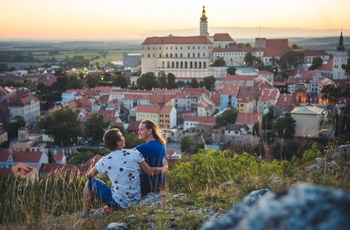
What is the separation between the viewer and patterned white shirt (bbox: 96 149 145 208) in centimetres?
310

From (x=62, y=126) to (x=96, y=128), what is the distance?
2.26 meters

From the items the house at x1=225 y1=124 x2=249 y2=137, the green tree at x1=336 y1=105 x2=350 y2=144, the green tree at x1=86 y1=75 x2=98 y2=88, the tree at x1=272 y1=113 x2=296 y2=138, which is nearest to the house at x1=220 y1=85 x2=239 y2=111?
the house at x1=225 y1=124 x2=249 y2=137

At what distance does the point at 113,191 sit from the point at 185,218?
81 centimetres

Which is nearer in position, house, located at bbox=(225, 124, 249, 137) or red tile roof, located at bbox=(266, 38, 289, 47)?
house, located at bbox=(225, 124, 249, 137)

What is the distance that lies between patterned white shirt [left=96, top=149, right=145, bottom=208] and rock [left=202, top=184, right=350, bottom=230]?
2.23 metres

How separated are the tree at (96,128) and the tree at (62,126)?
2.80 ft

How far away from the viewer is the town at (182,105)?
2184 centimetres

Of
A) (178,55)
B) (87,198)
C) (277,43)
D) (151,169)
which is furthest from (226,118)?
(277,43)

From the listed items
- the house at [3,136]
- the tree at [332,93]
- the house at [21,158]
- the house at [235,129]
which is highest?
the tree at [332,93]

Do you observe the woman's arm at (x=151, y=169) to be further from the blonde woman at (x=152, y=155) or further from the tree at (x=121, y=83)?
the tree at (x=121, y=83)

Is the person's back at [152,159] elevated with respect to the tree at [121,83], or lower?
elevated

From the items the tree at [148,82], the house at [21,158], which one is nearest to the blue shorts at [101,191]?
the house at [21,158]

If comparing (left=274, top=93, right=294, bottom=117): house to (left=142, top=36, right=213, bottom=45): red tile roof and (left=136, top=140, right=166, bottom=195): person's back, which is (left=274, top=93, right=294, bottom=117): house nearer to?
(left=142, top=36, right=213, bottom=45): red tile roof

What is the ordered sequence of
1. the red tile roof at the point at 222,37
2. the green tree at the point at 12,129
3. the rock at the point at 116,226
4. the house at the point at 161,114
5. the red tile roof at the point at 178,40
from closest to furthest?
the rock at the point at 116,226 < the green tree at the point at 12,129 < the house at the point at 161,114 < the red tile roof at the point at 178,40 < the red tile roof at the point at 222,37
